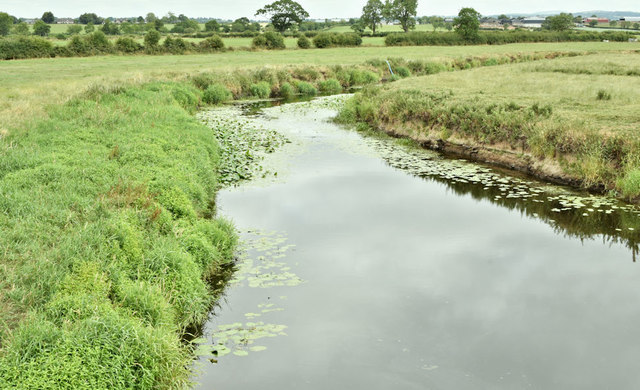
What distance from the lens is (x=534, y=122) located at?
1762cm

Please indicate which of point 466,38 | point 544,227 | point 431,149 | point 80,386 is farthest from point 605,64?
point 466,38

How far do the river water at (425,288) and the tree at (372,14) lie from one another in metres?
114

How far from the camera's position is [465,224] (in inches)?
505

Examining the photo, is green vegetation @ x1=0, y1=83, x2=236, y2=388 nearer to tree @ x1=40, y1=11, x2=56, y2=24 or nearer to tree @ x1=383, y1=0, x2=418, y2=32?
tree @ x1=383, y1=0, x2=418, y2=32

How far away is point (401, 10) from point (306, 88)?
3696 inches

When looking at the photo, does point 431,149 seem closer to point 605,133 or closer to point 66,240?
point 605,133

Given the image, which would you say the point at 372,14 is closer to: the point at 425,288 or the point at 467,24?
the point at 467,24

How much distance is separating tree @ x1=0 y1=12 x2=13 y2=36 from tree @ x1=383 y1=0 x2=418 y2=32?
77.4 m

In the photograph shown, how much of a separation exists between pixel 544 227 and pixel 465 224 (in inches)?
74.7

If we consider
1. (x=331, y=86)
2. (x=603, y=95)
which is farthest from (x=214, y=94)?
(x=603, y=95)

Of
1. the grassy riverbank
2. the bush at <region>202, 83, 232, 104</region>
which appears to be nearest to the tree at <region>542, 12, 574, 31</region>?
the grassy riverbank

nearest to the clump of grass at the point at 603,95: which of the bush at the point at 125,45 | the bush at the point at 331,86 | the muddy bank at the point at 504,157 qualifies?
the muddy bank at the point at 504,157

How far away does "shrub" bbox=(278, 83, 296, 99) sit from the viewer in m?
38.2

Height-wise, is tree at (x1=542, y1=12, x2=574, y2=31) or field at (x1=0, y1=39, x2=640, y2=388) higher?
tree at (x1=542, y1=12, x2=574, y2=31)
